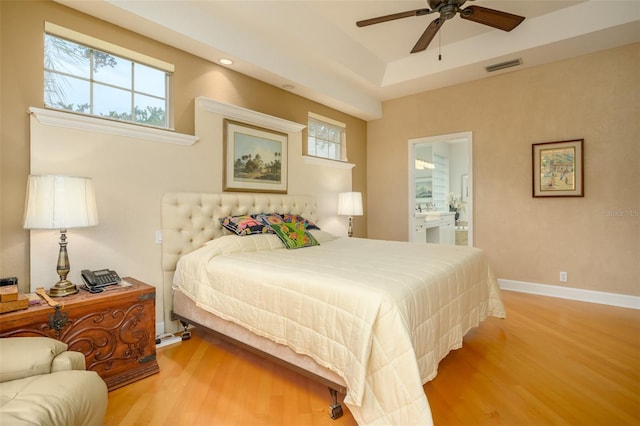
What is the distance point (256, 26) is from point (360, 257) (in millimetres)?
2443

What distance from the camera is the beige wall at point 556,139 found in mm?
3498

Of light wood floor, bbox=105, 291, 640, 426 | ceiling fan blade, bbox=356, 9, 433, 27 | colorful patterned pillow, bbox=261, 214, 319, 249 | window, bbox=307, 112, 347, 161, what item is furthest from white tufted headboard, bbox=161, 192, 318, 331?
ceiling fan blade, bbox=356, 9, 433, 27

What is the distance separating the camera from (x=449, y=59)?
4.04 meters

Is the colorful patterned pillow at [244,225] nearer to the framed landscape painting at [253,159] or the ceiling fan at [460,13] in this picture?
the framed landscape painting at [253,159]

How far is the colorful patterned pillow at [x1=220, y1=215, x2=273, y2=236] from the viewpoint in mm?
2990

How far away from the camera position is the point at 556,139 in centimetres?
387

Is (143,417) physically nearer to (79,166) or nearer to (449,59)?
(79,166)

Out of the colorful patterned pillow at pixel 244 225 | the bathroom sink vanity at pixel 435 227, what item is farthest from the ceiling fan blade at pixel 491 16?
the bathroom sink vanity at pixel 435 227

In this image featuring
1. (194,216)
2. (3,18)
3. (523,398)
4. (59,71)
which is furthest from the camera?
(194,216)

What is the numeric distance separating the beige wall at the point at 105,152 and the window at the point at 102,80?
84 millimetres

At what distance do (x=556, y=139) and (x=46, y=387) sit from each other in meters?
5.00

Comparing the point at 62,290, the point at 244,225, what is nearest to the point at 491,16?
the point at 244,225

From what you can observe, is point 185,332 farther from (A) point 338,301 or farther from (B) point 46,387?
(A) point 338,301

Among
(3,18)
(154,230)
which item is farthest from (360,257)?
(3,18)
